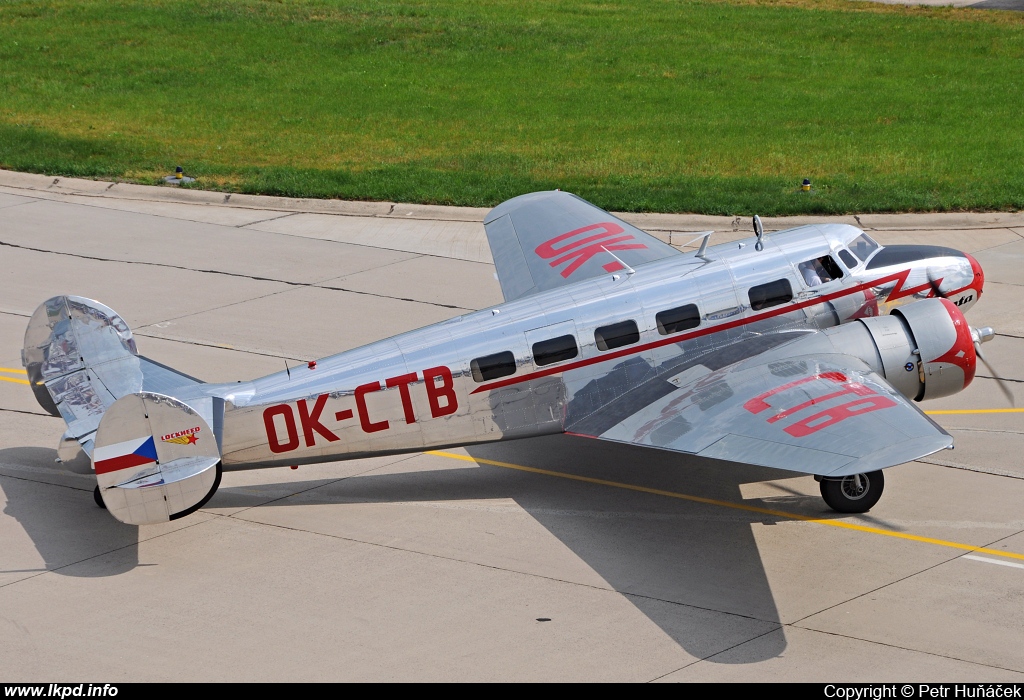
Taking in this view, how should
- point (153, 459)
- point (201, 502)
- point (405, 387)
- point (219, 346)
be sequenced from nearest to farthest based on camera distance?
1. point (153, 459)
2. point (201, 502)
3. point (405, 387)
4. point (219, 346)

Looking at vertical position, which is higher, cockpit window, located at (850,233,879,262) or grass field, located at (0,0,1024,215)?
grass field, located at (0,0,1024,215)

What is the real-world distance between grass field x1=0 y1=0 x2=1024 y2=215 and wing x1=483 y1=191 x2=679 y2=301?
729cm

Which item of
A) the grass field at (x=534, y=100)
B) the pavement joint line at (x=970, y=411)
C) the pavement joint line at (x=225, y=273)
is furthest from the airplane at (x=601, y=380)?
the grass field at (x=534, y=100)

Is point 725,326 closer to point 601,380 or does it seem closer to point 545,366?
point 601,380

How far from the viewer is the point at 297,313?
21.8m

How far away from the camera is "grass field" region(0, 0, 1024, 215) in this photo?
2986 centimetres

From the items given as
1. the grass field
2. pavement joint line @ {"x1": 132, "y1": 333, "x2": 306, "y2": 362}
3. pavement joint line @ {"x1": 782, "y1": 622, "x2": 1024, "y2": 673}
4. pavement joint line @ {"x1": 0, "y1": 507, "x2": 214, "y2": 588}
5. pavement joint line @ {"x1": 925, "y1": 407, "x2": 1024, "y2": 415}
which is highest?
the grass field

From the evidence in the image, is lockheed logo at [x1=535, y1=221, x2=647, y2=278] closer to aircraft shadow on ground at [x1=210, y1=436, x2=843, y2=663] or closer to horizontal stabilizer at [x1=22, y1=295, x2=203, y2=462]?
aircraft shadow on ground at [x1=210, y1=436, x2=843, y2=663]

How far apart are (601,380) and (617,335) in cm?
62

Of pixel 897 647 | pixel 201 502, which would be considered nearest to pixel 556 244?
pixel 201 502

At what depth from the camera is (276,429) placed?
14242mm

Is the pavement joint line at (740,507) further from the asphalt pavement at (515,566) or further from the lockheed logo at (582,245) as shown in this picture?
the lockheed logo at (582,245)

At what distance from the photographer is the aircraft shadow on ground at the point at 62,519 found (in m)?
13.7

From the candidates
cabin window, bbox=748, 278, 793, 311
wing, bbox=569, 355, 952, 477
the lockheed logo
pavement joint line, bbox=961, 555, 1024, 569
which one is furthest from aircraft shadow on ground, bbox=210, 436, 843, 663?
the lockheed logo
